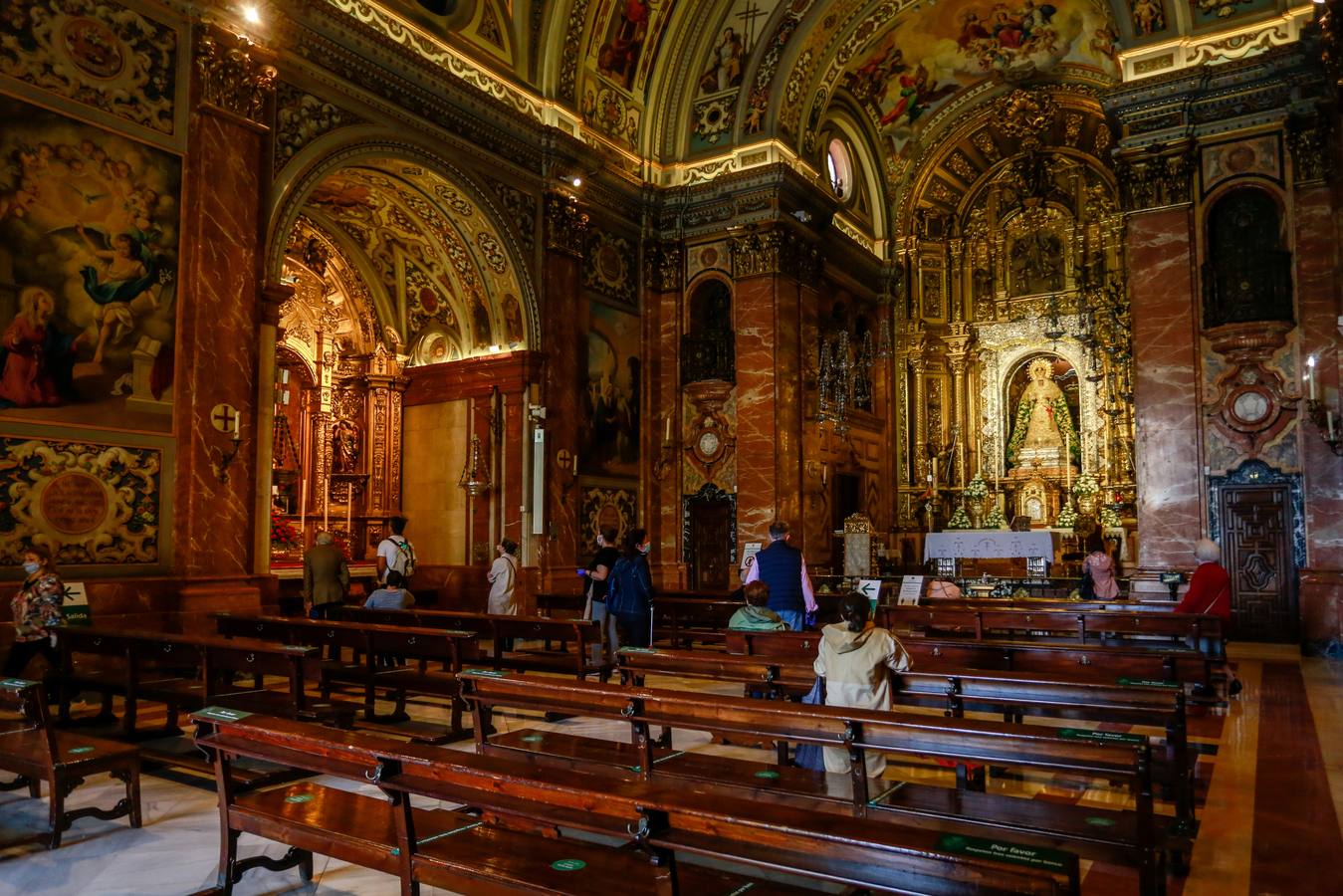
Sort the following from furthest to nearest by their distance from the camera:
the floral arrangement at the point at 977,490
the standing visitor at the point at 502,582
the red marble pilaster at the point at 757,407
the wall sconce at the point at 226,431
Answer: the floral arrangement at the point at 977,490 < the red marble pilaster at the point at 757,407 < the standing visitor at the point at 502,582 < the wall sconce at the point at 226,431

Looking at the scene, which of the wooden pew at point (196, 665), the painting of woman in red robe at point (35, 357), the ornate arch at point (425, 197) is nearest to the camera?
the wooden pew at point (196, 665)

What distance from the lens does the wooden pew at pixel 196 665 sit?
247 inches

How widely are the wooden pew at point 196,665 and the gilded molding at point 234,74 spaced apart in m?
6.41

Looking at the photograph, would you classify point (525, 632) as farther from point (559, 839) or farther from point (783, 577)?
point (559, 839)

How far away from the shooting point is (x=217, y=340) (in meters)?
10.9

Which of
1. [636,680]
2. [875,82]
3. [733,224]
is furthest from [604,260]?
[636,680]

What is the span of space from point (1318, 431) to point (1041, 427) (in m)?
9.55

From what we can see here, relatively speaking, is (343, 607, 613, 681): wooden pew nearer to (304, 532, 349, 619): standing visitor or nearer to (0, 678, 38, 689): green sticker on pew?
(304, 532, 349, 619): standing visitor

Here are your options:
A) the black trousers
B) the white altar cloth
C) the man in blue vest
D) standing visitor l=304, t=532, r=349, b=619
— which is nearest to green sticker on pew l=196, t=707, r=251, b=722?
the black trousers

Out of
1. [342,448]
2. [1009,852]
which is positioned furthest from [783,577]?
[342,448]

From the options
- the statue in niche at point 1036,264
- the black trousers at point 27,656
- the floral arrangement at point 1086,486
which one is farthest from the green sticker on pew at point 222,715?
the statue in niche at point 1036,264

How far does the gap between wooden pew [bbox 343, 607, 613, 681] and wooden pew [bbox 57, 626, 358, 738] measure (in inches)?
67.3

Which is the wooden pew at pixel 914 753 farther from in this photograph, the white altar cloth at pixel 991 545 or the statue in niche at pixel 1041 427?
the statue in niche at pixel 1041 427

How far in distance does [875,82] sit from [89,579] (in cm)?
1861
